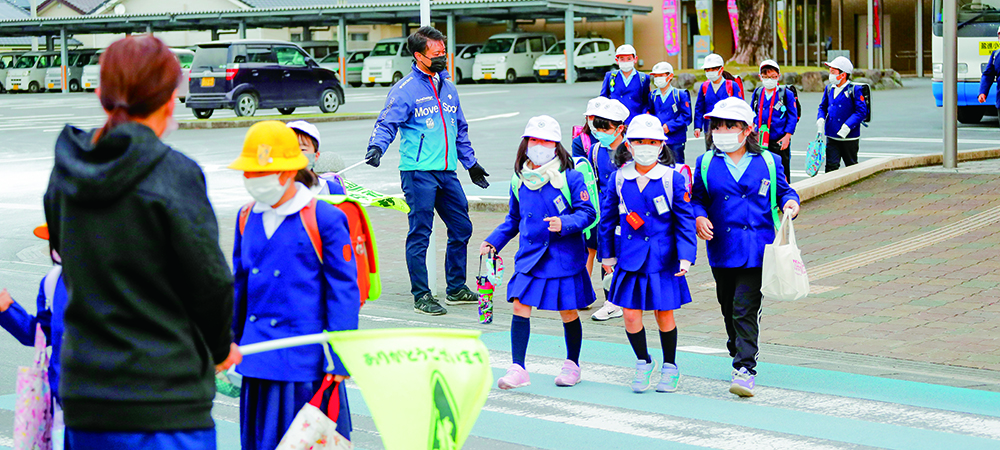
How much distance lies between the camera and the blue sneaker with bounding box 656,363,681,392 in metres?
5.99

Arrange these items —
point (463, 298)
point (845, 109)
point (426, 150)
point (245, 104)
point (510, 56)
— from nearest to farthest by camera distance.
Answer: point (426, 150) → point (463, 298) → point (845, 109) → point (245, 104) → point (510, 56)

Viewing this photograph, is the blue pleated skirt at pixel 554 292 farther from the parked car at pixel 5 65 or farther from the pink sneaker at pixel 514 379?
the parked car at pixel 5 65

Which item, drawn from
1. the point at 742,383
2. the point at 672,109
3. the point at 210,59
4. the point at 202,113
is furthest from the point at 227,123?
the point at 742,383

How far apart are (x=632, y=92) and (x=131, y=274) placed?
9.01 metres

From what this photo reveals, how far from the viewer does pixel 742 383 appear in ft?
19.2

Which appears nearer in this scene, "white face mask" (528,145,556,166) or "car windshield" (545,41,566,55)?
"white face mask" (528,145,556,166)

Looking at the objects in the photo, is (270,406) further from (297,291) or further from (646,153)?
(646,153)

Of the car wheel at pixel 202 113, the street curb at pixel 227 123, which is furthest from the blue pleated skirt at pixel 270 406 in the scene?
the car wheel at pixel 202 113

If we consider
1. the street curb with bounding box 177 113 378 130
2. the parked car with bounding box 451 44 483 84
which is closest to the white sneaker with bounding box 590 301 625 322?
the street curb with bounding box 177 113 378 130

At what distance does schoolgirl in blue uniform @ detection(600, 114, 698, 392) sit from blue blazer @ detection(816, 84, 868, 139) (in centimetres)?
790

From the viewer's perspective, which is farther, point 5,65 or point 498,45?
point 5,65

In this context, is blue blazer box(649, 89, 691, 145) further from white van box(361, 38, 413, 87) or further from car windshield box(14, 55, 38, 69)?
car windshield box(14, 55, 38, 69)

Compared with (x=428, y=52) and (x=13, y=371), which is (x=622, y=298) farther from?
(x=13, y=371)

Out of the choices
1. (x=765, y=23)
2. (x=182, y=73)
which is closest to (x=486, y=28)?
(x=765, y=23)
